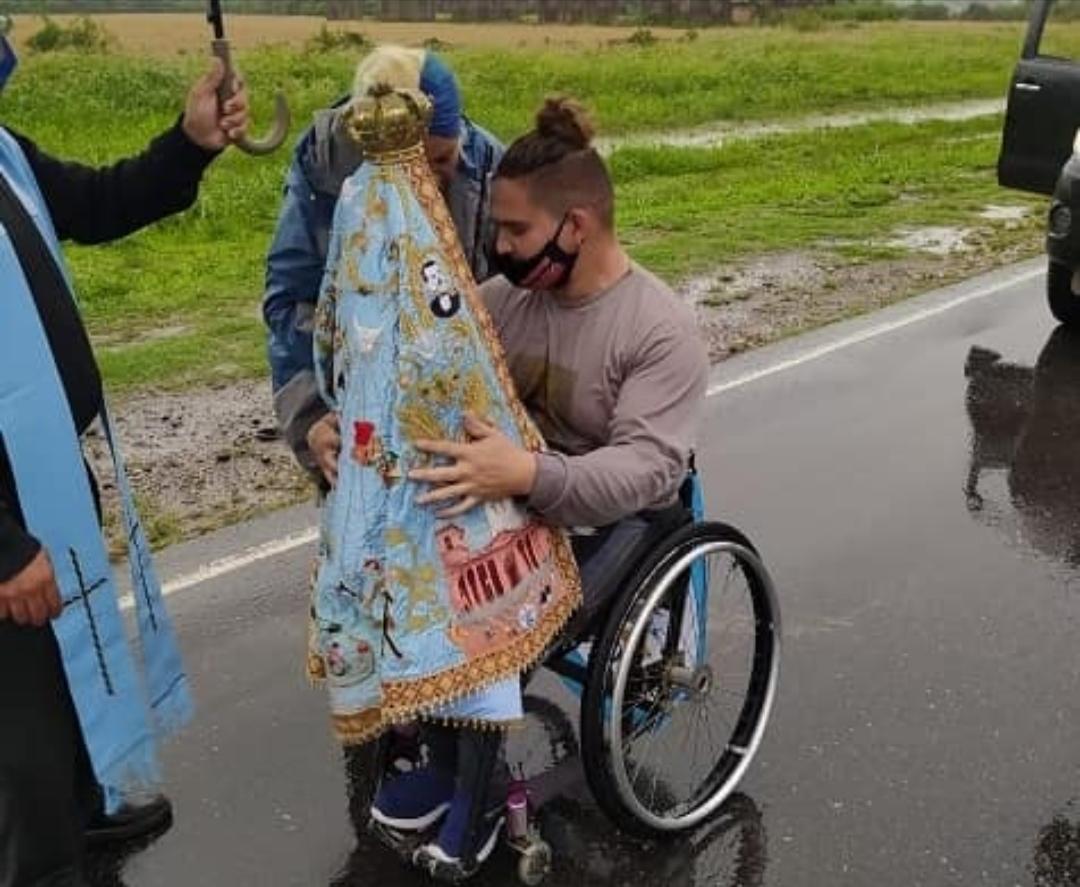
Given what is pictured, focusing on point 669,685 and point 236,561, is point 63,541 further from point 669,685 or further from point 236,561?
point 236,561

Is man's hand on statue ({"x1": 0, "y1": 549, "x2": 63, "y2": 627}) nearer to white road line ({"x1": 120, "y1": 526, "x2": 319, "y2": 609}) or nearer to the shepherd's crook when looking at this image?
the shepherd's crook

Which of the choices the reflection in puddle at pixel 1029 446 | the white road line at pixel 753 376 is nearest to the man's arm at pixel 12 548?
the white road line at pixel 753 376

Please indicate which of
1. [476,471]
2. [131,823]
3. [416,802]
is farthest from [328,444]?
[131,823]

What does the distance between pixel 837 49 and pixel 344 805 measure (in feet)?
106

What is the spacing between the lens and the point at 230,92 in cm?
279

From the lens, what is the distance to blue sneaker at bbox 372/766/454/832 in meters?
3.02

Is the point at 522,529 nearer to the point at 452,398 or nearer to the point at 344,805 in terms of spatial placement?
the point at 452,398

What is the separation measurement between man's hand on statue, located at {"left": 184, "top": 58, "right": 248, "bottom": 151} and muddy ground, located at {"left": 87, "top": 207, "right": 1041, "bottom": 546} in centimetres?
235

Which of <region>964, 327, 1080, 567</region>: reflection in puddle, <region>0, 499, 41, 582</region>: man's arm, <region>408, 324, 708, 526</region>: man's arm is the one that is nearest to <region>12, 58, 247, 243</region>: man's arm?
<region>0, 499, 41, 582</region>: man's arm

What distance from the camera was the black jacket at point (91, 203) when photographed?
257 centimetres

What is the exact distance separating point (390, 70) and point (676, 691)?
1.55 m

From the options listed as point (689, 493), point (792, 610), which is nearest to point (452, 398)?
point (689, 493)

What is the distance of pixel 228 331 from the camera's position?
24.9ft

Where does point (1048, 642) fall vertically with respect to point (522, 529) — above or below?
below
